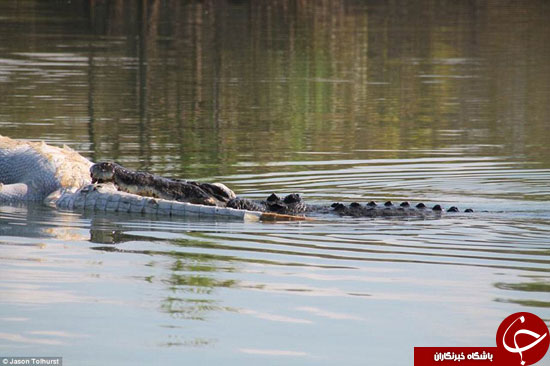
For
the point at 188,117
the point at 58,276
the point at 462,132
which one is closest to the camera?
the point at 58,276

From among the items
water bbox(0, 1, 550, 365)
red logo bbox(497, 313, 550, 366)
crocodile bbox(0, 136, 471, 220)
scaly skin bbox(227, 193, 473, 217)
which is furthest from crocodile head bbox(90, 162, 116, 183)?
red logo bbox(497, 313, 550, 366)

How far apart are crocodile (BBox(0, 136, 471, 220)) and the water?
0.28m

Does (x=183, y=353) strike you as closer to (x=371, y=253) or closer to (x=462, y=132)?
(x=371, y=253)

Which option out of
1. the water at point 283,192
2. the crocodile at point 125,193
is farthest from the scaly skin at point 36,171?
the water at point 283,192

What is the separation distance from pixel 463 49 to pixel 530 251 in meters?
26.2

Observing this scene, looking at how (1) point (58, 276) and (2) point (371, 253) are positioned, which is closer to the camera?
(1) point (58, 276)

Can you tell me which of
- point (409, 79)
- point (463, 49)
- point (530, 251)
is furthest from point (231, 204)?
point (463, 49)

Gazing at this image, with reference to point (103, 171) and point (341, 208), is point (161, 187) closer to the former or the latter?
point (103, 171)

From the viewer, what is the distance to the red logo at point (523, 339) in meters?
7.25

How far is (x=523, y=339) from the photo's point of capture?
7.41 meters

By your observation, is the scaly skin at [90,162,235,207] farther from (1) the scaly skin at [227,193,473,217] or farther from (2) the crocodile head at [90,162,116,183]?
(1) the scaly skin at [227,193,473,217]

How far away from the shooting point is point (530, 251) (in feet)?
33.8

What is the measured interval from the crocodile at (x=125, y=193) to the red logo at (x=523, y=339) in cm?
418

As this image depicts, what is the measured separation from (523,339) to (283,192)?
6495mm
